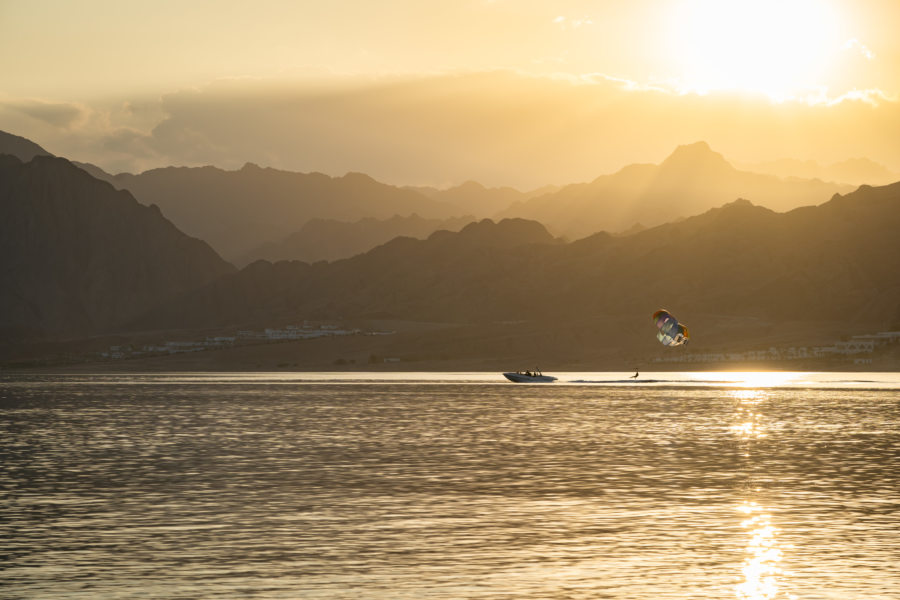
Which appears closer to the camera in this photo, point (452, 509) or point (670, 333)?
point (452, 509)

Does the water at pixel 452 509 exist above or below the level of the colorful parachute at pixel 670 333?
below

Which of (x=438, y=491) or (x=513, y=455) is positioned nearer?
(x=438, y=491)

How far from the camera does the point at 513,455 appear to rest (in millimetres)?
72312

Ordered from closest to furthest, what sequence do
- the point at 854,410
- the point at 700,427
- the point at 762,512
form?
the point at 762,512
the point at 700,427
the point at 854,410

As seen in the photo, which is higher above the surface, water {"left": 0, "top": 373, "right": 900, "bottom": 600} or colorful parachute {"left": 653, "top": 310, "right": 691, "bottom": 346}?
colorful parachute {"left": 653, "top": 310, "right": 691, "bottom": 346}

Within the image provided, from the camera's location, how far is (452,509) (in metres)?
48.2

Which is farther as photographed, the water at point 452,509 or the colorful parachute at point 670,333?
the colorful parachute at point 670,333

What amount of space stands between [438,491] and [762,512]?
14.2m

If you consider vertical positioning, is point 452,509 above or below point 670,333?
below

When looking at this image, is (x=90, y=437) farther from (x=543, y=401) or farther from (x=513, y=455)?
(x=543, y=401)

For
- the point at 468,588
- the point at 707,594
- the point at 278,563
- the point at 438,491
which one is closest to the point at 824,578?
the point at 707,594

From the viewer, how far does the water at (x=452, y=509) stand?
3369 cm

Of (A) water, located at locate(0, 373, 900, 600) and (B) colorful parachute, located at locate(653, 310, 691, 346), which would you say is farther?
(B) colorful parachute, located at locate(653, 310, 691, 346)

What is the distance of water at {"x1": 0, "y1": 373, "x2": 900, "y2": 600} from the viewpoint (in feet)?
111
